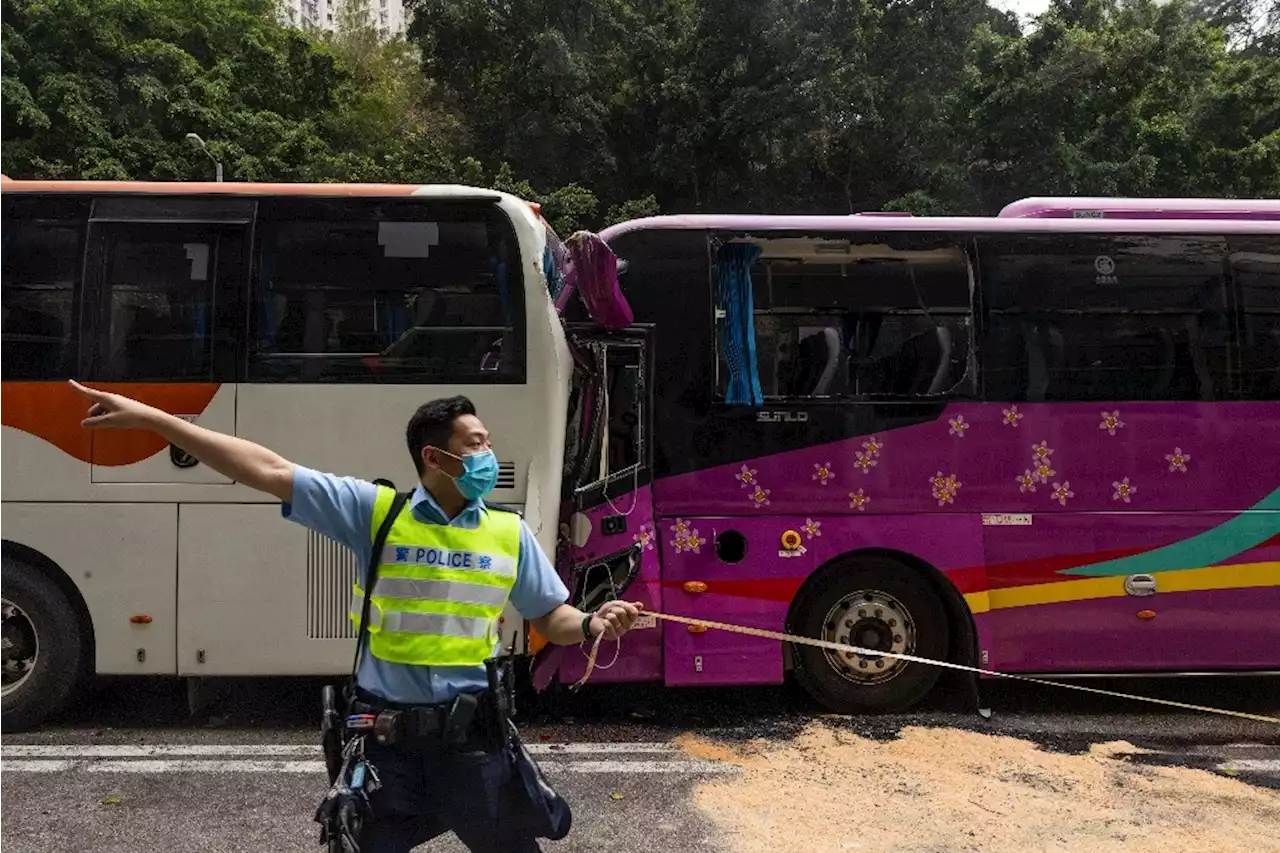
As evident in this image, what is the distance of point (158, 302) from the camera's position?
620 centimetres

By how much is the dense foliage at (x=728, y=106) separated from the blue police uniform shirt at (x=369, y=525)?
21.5m

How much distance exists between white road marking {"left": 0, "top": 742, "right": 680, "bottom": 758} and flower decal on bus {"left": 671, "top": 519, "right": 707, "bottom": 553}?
42.7 inches

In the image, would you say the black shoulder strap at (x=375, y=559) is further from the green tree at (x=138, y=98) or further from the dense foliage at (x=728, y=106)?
the green tree at (x=138, y=98)

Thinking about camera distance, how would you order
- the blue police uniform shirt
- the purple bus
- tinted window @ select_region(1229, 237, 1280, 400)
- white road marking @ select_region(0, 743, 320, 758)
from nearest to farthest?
1. the blue police uniform shirt
2. white road marking @ select_region(0, 743, 320, 758)
3. the purple bus
4. tinted window @ select_region(1229, 237, 1280, 400)

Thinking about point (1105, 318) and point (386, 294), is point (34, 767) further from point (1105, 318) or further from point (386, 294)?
point (1105, 318)

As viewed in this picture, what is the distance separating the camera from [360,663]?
301 cm

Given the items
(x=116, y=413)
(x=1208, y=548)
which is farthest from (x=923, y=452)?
(x=116, y=413)

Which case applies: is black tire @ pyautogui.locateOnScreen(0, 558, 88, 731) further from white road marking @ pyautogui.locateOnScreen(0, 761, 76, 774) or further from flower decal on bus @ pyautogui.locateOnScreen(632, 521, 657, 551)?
flower decal on bus @ pyautogui.locateOnScreen(632, 521, 657, 551)

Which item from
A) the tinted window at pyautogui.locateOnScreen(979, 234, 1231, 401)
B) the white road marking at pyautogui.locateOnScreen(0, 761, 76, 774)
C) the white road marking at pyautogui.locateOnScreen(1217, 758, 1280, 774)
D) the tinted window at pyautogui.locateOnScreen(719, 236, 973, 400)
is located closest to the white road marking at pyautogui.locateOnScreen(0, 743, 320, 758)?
the white road marking at pyautogui.locateOnScreen(0, 761, 76, 774)

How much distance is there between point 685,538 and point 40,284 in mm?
3803

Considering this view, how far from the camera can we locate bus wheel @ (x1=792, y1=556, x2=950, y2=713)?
6.65 metres

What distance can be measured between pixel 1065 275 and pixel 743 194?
20078mm

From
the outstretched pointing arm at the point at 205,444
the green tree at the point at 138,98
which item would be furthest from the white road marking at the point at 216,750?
→ the green tree at the point at 138,98

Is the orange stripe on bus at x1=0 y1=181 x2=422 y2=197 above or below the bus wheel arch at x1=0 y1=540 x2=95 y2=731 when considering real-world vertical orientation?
above
